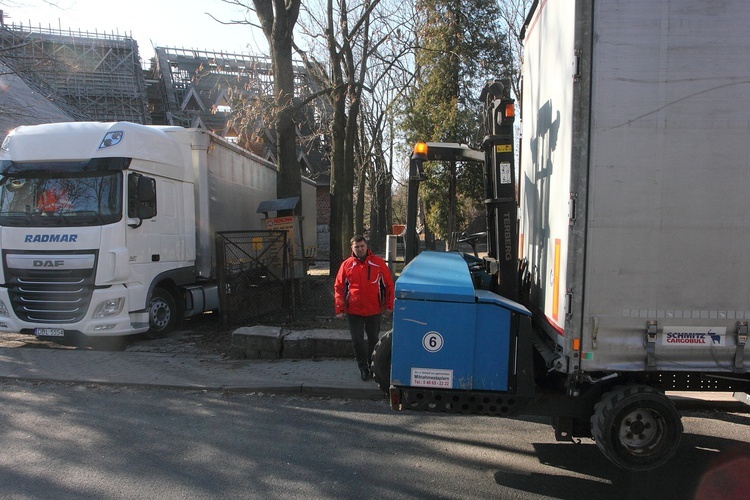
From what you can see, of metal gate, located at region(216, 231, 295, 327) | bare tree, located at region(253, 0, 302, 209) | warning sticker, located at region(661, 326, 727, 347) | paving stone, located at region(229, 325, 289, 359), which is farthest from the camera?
bare tree, located at region(253, 0, 302, 209)

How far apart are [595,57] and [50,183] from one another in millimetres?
7634

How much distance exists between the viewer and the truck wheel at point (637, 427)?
3338 millimetres

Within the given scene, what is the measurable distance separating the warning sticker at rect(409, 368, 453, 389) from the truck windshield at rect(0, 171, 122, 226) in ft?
19.1

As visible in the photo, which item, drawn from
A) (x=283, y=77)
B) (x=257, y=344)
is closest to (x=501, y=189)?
(x=257, y=344)

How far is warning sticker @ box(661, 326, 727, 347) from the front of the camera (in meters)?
3.23

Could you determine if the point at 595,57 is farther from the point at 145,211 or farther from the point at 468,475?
the point at 145,211

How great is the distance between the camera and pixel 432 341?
3.43 metres

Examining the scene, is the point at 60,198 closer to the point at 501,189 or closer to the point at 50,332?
the point at 50,332

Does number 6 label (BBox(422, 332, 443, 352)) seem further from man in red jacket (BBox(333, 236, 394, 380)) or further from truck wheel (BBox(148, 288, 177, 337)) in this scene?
truck wheel (BBox(148, 288, 177, 337))

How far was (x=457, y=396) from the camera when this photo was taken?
3.46m

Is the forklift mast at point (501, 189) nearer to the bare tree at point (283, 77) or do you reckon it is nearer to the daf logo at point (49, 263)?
the daf logo at point (49, 263)

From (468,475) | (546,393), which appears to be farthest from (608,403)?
(468,475)

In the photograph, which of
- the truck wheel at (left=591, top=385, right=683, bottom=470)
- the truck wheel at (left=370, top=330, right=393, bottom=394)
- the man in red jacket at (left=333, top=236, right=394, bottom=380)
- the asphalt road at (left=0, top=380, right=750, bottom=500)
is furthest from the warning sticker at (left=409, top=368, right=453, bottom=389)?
the man in red jacket at (left=333, top=236, right=394, bottom=380)

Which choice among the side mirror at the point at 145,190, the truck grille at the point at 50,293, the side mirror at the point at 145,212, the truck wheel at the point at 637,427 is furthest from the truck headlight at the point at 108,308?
the truck wheel at the point at 637,427
